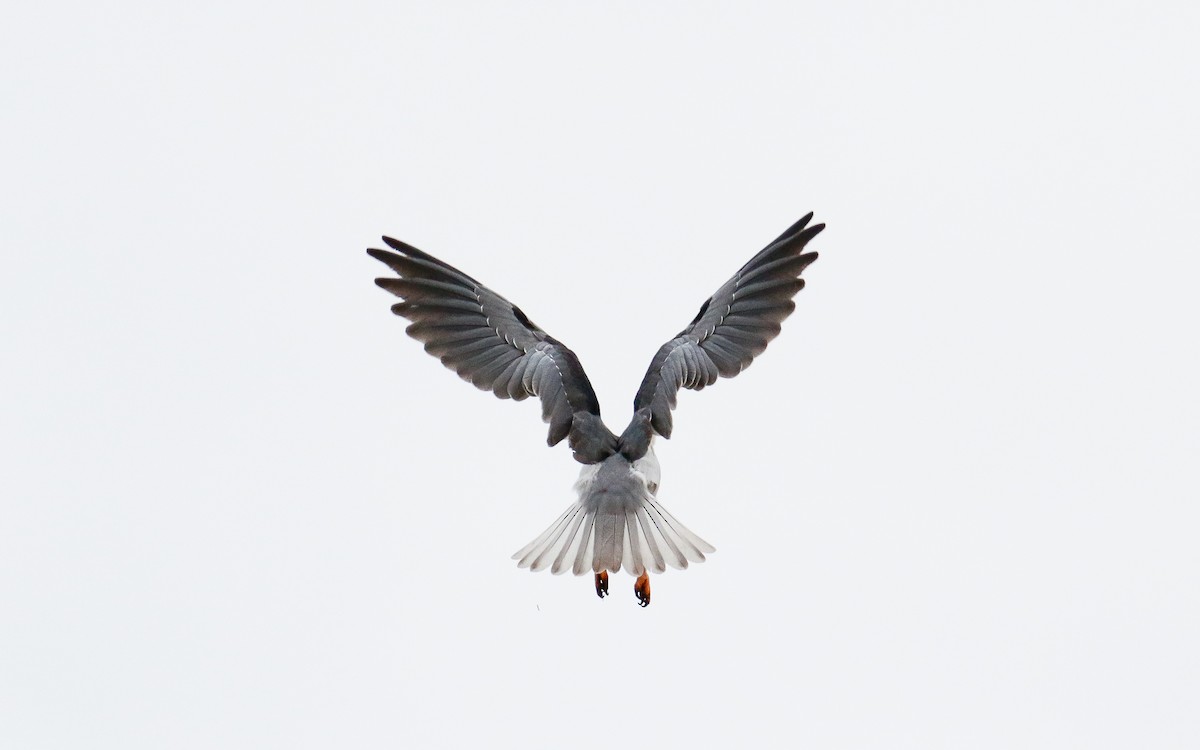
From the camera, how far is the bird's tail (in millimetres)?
11094

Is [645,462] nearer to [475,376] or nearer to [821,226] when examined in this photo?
[475,376]

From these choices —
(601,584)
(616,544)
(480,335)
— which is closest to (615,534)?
(616,544)

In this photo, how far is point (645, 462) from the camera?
38.7 feet

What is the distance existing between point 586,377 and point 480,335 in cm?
120

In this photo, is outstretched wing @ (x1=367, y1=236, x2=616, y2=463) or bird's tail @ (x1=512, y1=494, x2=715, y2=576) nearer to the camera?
bird's tail @ (x1=512, y1=494, x2=715, y2=576)

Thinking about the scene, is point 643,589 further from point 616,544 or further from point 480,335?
point 480,335

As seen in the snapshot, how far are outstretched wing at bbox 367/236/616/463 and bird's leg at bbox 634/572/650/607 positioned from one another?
142 centimetres

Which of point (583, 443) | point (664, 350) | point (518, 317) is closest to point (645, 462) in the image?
point (583, 443)

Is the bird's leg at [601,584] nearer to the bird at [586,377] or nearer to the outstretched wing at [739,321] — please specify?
the bird at [586,377]

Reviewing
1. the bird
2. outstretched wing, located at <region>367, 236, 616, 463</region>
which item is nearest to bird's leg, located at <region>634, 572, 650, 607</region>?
the bird

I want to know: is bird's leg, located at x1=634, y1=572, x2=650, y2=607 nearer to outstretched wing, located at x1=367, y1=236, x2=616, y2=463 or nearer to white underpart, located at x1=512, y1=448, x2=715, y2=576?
white underpart, located at x1=512, y1=448, x2=715, y2=576

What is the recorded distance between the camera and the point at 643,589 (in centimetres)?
1151

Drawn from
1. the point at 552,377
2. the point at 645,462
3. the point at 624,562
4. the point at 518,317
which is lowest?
the point at 624,562

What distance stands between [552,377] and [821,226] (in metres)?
2.64
